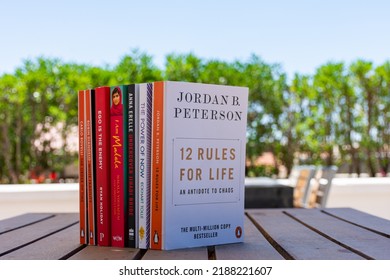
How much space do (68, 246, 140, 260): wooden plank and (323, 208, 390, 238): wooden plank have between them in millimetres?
606

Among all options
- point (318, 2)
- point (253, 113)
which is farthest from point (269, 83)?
point (318, 2)

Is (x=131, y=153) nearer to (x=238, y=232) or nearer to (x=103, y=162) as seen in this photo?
(x=103, y=162)

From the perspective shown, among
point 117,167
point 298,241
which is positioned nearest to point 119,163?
point 117,167

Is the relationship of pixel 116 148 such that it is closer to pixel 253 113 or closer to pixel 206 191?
pixel 206 191

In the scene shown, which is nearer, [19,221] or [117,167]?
[117,167]

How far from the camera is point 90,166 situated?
47.4 inches

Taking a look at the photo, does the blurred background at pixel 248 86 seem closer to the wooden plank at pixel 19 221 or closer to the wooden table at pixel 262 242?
the wooden plank at pixel 19 221

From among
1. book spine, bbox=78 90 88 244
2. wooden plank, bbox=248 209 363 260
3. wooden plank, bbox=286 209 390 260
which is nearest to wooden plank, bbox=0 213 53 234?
book spine, bbox=78 90 88 244

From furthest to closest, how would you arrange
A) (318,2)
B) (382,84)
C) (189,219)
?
1. (318,2)
2. (382,84)
3. (189,219)

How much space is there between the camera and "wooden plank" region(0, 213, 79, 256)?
1226 mm

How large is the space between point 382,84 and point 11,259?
38.0 ft

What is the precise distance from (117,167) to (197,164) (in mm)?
157

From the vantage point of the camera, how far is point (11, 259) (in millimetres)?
1049

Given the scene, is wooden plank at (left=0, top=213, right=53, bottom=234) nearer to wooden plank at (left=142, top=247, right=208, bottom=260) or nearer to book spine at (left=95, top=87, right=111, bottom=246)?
book spine at (left=95, top=87, right=111, bottom=246)
